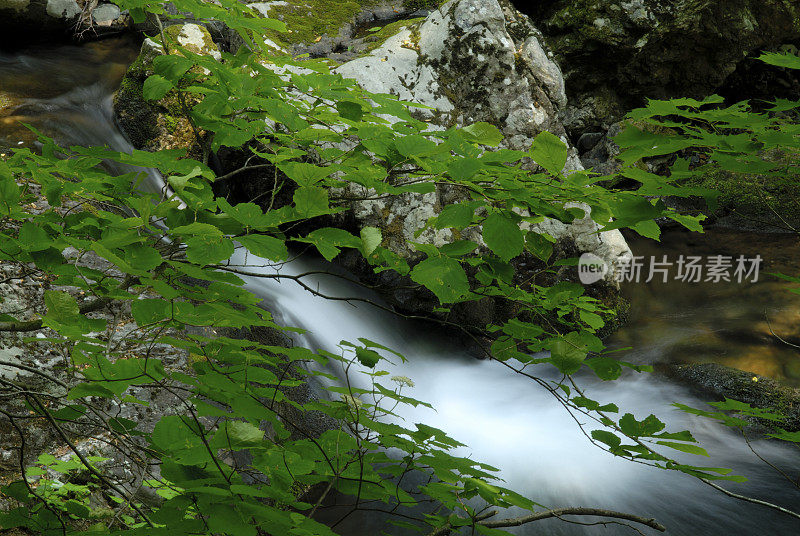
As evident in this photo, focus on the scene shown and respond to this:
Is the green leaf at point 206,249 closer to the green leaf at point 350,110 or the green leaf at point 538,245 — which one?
the green leaf at point 350,110

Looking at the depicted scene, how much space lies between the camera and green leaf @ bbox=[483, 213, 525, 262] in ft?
3.24

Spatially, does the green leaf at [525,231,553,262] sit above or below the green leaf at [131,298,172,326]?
above

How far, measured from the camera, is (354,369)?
4676 millimetres

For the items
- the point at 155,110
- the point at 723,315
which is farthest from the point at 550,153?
the point at 723,315

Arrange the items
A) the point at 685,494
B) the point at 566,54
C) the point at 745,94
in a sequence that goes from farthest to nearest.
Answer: the point at 745,94, the point at 566,54, the point at 685,494

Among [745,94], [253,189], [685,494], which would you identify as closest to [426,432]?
[685,494]

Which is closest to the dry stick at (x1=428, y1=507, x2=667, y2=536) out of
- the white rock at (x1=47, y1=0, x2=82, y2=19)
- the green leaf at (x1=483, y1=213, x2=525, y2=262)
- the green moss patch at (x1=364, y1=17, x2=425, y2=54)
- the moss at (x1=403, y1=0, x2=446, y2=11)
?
the green leaf at (x1=483, y1=213, x2=525, y2=262)

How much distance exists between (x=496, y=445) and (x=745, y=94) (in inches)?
375

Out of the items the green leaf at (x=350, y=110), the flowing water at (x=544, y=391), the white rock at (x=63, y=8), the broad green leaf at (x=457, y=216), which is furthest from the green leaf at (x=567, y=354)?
the white rock at (x=63, y=8)

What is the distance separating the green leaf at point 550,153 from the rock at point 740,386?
16.1 feet

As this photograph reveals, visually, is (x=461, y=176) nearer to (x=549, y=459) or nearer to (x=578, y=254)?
(x=549, y=459)

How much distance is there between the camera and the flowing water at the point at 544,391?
393 cm

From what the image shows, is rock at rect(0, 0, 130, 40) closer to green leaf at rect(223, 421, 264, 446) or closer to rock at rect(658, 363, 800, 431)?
green leaf at rect(223, 421, 264, 446)

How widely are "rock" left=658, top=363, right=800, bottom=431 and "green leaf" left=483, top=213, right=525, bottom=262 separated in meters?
5.00
